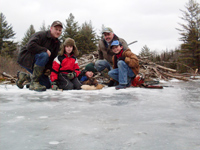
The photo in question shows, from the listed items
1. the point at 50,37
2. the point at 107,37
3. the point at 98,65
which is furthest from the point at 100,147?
the point at 98,65

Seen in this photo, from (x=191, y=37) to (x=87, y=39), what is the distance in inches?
510

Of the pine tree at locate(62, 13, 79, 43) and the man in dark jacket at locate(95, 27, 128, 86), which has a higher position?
the pine tree at locate(62, 13, 79, 43)

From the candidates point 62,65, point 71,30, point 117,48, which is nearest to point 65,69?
point 62,65

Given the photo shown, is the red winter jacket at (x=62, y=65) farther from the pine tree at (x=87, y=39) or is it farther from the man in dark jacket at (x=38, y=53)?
the pine tree at (x=87, y=39)

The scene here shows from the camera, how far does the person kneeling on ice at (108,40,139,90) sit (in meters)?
3.28

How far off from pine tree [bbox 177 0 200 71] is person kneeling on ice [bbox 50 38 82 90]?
2023 centimetres

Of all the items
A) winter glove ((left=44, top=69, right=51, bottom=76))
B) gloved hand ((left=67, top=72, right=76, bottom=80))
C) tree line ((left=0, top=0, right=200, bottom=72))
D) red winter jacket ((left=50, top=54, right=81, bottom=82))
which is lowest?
gloved hand ((left=67, top=72, right=76, bottom=80))

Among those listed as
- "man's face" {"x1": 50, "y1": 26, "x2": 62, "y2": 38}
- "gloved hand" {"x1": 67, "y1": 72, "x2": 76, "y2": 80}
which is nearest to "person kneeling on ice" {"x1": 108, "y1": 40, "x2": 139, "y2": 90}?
"gloved hand" {"x1": 67, "y1": 72, "x2": 76, "y2": 80}

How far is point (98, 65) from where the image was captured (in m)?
4.09

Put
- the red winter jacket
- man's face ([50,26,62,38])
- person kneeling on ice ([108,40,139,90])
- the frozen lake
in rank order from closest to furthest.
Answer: the frozen lake < man's face ([50,26,62,38]) < the red winter jacket < person kneeling on ice ([108,40,139,90])

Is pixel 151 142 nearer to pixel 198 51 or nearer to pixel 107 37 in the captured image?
pixel 107 37

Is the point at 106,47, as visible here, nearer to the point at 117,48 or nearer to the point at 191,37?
the point at 117,48

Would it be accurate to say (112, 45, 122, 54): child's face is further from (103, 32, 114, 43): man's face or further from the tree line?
the tree line

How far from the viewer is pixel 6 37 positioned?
2820 cm
